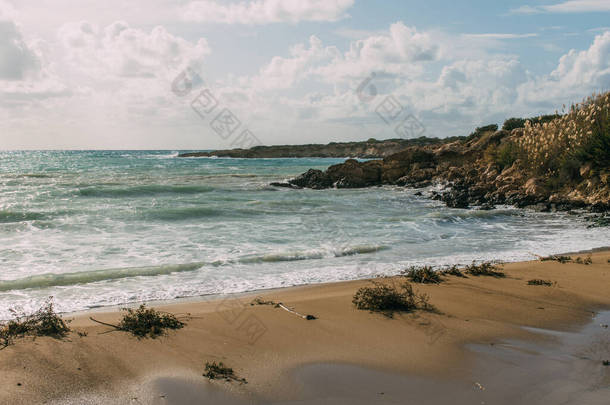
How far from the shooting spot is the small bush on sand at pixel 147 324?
5.07 m

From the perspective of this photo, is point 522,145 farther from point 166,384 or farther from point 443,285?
point 166,384

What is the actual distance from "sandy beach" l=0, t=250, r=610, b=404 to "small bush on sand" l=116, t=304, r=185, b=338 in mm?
127

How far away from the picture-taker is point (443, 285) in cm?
719

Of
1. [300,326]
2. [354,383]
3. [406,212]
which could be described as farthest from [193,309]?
[406,212]

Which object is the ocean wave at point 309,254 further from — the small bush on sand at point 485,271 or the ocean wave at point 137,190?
the ocean wave at point 137,190

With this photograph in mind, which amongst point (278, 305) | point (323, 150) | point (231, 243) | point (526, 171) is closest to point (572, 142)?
point (526, 171)

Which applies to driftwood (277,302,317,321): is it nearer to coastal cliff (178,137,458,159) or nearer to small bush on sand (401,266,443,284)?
small bush on sand (401,266,443,284)

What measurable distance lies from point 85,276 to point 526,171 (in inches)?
756

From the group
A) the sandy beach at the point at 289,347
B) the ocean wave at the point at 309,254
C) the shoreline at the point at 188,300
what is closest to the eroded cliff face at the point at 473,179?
the ocean wave at the point at 309,254

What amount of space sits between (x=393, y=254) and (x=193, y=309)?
5.44 m

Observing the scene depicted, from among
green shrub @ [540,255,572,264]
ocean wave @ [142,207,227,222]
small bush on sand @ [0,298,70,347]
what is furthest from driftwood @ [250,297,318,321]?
ocean wave @ [142,207,227,222]

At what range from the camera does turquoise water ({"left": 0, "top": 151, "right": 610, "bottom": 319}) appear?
7765 mm

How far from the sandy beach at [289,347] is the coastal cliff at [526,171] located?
11573 mm

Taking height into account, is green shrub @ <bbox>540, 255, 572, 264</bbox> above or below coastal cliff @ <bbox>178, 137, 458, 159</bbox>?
below
